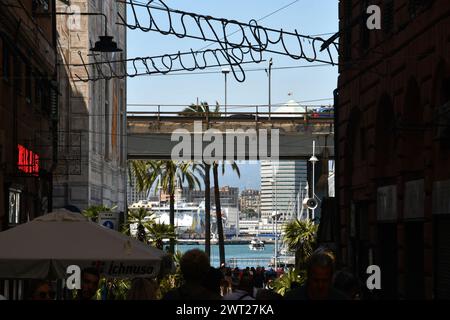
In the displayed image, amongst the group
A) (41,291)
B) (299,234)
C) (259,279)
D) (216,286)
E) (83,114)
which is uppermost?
(83,114)

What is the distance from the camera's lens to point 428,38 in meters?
23.1

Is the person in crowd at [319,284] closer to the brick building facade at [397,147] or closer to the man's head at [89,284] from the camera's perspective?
the man's head at [89,284]

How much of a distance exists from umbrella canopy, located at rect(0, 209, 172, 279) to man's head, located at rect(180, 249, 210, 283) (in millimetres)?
5653

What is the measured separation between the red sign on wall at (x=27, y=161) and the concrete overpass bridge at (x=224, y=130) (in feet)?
112

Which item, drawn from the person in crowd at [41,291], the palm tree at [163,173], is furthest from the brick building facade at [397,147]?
the palm tree at [163,173]

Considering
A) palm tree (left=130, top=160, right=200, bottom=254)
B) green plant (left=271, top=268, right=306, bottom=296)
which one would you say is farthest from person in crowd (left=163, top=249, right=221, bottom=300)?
palm tree (left=130, top=160, right=200, bottom=254)

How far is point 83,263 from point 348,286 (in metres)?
3.53

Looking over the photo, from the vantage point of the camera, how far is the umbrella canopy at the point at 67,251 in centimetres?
1559

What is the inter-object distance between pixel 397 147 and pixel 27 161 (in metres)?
9.39

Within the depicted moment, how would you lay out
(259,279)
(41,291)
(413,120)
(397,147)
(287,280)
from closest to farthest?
(41,291), (413,120), (397,147), (287,280), (259,279)

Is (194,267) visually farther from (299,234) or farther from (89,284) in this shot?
(299,234)

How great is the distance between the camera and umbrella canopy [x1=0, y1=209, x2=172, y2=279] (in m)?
15.6

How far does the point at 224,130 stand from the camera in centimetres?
6912

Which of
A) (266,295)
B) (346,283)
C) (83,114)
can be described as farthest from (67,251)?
(83,114)
